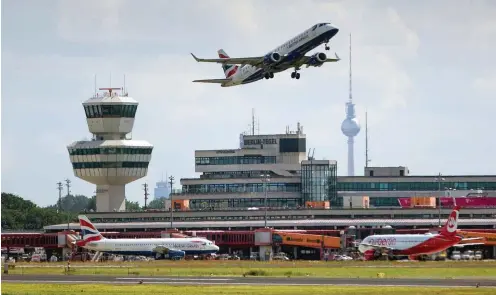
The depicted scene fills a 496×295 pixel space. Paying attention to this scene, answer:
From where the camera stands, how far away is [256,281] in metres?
141

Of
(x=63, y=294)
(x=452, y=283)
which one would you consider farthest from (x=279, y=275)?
(x=63, y=294)

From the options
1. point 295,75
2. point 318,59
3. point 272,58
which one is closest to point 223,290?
point 272,58

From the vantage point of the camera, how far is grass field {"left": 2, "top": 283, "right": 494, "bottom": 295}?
122 meters

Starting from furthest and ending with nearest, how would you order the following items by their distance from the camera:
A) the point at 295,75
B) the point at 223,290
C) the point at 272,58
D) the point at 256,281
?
the point at 295,75 → the point at 272,58 → the point at 256,281 → the point at 223,290

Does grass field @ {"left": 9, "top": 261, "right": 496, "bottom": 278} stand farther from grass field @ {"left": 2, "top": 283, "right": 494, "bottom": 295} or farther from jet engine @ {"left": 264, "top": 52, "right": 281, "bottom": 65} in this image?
jet engine @ {"left": 264, "top": 52, "right": 281, "bottom": 65}

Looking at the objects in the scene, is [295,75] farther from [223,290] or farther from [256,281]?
[223,290]

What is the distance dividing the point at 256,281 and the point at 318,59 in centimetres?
4342

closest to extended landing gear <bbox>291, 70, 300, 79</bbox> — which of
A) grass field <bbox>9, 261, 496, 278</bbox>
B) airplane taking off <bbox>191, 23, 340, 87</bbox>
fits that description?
airplane taking off <bbox>191, 23, 340, 87</bbox>

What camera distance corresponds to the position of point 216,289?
127000mm

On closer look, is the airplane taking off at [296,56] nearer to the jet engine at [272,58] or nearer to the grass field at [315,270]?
the jet engine at [272,58]

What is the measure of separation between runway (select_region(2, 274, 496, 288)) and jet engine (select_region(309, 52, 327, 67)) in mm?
37494

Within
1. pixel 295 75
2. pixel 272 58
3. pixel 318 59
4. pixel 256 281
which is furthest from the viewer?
pixel 295 75

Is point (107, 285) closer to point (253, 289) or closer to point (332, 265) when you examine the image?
point (253, 289)

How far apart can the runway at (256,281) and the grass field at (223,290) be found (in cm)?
689
